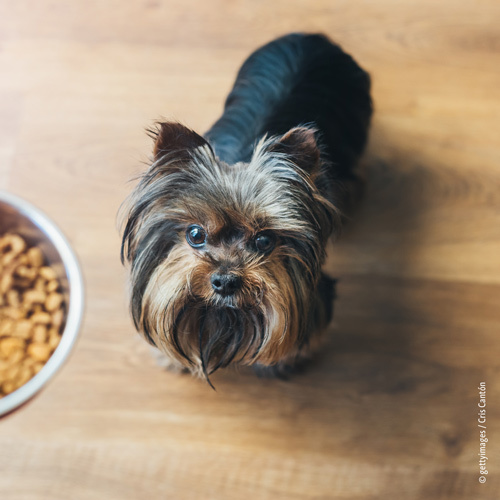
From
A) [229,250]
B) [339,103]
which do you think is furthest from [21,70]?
[229,250]

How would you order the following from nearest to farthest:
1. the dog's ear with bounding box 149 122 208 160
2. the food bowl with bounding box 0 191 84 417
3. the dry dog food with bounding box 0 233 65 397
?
the dog's ear with bounding box 149 122 208 160 < the food bowl with bounding box 0 191 84 417 < the dry dog food with bounding box 0 233 65 397

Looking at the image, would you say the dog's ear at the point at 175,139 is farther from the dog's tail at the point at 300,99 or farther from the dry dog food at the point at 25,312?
the dry dog food at the point at 25,312

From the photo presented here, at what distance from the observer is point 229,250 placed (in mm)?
1105

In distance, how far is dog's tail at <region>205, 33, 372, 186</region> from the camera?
4.56 ft

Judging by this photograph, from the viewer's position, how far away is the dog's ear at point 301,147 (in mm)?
1023

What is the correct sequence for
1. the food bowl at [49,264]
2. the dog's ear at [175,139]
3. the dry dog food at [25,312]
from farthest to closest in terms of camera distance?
1. the dry dog food at [25,312]
2. the food bowl at [49,264]
3. the dog's ear at [175,139]

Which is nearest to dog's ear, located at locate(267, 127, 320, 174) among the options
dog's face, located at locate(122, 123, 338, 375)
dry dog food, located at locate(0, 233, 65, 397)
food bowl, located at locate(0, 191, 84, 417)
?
dog's face, located at locate(122, 123, 338, 375)

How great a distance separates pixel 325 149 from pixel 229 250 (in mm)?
455

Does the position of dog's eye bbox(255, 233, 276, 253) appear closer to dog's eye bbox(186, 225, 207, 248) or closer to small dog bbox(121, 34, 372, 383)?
small dog bbox(121, 34, 372, 383)

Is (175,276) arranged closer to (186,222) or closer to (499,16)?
(186,222)

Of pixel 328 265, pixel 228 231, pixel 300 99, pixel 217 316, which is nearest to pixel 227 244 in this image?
pixel 228 231

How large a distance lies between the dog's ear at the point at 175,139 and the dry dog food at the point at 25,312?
70 centimetres

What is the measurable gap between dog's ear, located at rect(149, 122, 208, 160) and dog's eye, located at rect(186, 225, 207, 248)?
15cm

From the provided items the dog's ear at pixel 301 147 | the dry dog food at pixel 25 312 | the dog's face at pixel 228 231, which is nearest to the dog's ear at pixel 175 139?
the dog's face at pixel 228 231
